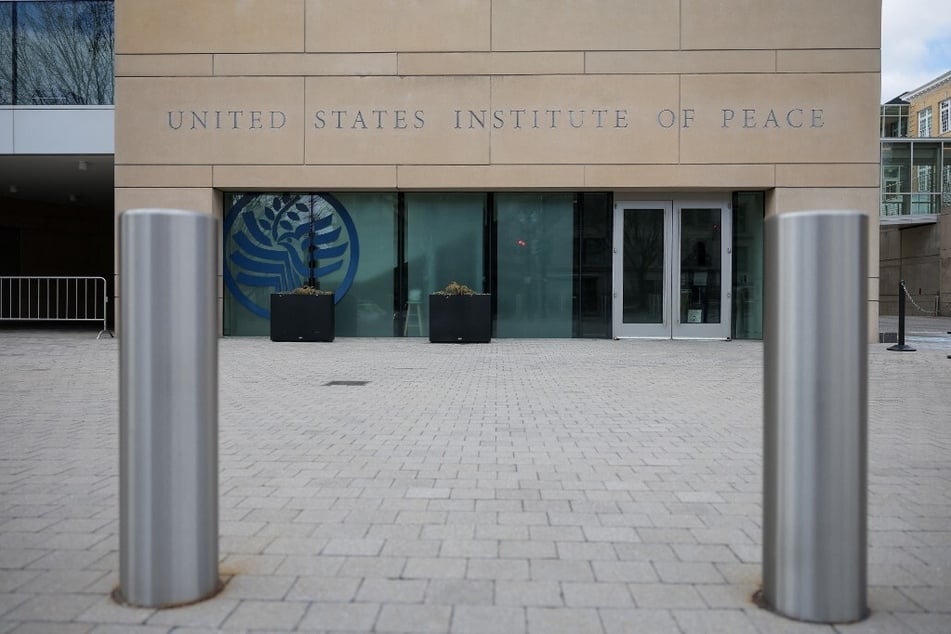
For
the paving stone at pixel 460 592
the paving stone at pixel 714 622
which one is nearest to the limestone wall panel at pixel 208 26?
the paving stone at pixel 460 592

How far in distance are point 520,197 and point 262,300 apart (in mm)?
6284

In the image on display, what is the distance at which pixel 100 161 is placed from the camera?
61.6 ft

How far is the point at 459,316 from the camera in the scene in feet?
53.5

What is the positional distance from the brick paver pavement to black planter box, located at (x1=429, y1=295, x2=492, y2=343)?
6.86 meters

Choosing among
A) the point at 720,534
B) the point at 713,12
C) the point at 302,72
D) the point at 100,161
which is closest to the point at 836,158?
the point at 713,12

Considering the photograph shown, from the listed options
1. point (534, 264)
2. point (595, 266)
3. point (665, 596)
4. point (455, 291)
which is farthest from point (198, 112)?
point (665, 596)

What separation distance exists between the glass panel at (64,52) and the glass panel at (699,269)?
13.2m

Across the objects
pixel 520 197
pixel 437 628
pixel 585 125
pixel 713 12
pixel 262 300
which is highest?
pixel 713 12

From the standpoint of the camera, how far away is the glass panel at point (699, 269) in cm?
1797

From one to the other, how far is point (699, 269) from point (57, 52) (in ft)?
50.2

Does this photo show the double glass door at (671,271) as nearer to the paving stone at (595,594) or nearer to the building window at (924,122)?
the paving stone at (595,594)

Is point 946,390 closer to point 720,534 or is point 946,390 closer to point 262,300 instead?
point 720,534

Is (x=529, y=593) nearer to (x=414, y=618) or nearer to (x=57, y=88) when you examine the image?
(x=414, y=618)

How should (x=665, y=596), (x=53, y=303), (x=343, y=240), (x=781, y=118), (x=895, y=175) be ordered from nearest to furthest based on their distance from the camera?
(x=665, y=596) → (x=781, y=118) → (x=343, y=240) → (x=53, y=303) → (x=895, y=175)
